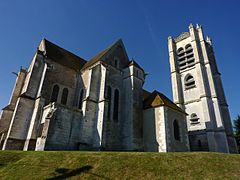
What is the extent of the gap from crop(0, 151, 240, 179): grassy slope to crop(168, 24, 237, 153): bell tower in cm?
1548

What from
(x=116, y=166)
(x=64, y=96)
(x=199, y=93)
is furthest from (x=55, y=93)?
(x=199, y=93)

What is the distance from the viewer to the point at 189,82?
29.4 metres

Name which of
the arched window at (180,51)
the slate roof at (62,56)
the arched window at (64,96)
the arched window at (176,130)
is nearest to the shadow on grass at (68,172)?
the arched window at (64,96)

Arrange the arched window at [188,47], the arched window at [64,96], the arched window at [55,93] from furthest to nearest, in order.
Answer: the arched window at [188,47] → the arched window at [64,96] → the arched window at [55,93]

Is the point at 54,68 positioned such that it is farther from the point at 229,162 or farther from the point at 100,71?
the point at 229,162

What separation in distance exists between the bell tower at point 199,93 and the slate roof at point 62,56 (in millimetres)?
17221

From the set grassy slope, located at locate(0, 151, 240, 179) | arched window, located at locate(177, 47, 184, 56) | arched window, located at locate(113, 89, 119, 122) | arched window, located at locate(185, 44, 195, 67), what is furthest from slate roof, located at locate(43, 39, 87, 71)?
arched window, located at locate(177, 47, 184, 56)

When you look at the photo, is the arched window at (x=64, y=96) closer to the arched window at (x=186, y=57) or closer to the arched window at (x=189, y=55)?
the arched window at (x=186, y=57)

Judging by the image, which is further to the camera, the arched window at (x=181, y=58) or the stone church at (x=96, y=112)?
the arched window at (x=181, y=58)

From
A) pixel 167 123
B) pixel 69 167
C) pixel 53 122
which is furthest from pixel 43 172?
pixel 167 123

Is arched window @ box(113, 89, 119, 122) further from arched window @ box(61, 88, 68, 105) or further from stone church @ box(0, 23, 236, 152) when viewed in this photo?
arched window @ box(61, 88, 68, 105)

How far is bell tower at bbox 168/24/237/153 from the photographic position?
77.4 ft

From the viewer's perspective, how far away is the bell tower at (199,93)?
23584 millimetres

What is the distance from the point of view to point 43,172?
7.46 m
